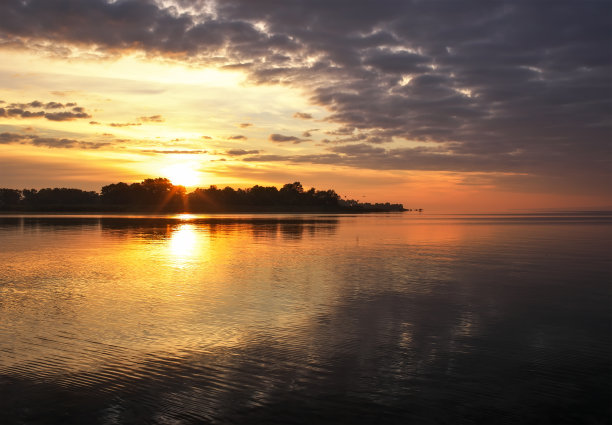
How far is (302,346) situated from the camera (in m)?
12.1

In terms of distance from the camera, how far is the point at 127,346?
12.0 metres

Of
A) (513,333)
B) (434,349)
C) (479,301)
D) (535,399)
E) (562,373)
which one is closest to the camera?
(535,399)

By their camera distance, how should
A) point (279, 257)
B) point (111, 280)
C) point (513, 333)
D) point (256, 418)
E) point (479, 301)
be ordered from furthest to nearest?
point (279, 257)
point (111, 280)
point (479, 301)
point (513, 333)
point (256, 418)

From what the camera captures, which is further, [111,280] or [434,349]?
[111,280]

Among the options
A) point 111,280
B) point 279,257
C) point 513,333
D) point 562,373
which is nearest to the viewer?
point 562,373

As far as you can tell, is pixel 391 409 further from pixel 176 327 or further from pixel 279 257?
pixel 279 257

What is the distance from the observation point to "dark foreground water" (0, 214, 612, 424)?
8594mm

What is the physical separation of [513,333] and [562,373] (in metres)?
3.33

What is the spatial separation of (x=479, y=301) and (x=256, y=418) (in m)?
12.4

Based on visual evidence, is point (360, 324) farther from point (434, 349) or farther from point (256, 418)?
point (256, 418)

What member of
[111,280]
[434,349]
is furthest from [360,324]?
[111,280]

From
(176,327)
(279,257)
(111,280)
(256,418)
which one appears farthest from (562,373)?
(279,257)

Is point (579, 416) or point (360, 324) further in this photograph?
point (360, 324)

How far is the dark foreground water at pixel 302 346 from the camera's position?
28.2 ft
